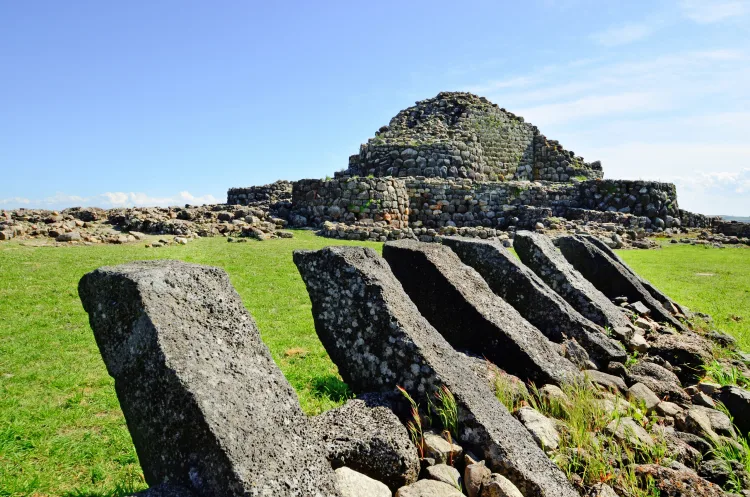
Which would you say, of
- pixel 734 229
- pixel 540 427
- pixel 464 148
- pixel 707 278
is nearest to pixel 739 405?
pixel 540 427

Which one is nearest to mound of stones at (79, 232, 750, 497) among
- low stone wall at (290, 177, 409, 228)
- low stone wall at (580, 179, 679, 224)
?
low stone wall at (290, 177, 409, 228)

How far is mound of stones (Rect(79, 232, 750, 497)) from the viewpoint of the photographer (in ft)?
7.72

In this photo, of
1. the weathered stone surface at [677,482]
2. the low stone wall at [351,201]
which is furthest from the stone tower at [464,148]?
the weathered stone surface at [677,482]

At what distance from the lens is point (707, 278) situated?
1270 centimetres

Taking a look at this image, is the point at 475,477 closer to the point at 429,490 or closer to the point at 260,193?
the point at 429,490

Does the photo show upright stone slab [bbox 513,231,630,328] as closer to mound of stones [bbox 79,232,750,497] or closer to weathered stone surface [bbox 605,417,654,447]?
mound of stones [bbox 79,232,750,497]

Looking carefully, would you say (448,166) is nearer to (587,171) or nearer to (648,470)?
(587,171)

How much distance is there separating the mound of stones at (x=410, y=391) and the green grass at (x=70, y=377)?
105 cm

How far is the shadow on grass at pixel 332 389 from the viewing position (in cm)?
446

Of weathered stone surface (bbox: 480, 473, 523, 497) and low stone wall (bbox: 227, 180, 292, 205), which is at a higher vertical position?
low stone wall (bbox: 227, 180, 292, 205)

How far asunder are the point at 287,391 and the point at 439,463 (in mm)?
1086

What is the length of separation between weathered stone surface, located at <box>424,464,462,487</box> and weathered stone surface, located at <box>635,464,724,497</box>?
3.97 ft

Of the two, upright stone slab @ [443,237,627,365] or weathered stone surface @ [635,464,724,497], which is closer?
weathered stone surface @ [635,464,724,497]

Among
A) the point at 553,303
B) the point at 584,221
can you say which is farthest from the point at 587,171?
the point at 553,303
